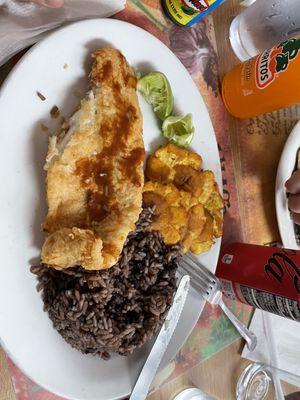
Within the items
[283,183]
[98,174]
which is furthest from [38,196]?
[283,183]

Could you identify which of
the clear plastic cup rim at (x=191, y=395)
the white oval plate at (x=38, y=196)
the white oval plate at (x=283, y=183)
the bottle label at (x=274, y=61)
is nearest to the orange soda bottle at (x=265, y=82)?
the bottle label at (x=274, y=61)

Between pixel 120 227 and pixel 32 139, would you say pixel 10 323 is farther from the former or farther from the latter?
pixel 32 139

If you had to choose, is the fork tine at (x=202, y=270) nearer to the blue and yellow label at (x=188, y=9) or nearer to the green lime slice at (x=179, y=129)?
the green lime slice at (x=179, y=129)

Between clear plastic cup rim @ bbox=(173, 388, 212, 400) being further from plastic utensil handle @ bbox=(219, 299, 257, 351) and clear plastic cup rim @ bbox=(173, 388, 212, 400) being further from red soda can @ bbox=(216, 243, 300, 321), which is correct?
red soda can @ bbox=(216, 243, 300, 321)

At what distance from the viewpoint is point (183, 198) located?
5.33ft

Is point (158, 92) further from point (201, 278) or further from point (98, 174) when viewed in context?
point (201, 278)

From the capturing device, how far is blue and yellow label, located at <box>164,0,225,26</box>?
5.40ft

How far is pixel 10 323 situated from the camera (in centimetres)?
131

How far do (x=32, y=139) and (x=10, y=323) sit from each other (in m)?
0.51

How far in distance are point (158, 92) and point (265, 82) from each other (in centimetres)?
42

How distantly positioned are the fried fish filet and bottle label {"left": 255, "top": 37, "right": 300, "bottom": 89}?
0.56 meters

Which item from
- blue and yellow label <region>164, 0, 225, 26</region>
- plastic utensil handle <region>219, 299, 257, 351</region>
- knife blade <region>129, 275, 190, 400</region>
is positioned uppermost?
blue and yellow label <region>164, 0, 225, 26</region>

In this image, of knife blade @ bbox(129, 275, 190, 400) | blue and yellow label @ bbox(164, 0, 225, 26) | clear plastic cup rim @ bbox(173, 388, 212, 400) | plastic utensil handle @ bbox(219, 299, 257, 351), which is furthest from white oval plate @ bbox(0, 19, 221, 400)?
plastic utensil handle @ bbox(219, 299, 257, 351)

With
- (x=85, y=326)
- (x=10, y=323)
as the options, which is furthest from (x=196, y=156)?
(x=10, y=323)
